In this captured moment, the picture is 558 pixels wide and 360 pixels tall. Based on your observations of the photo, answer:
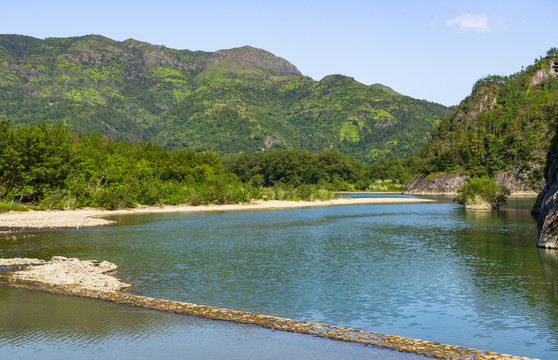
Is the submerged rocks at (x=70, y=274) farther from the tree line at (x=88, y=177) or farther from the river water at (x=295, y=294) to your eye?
the tree line at (x=88, y=177)

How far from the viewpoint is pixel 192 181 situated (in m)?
101

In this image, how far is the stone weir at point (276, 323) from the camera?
1430 centimetres

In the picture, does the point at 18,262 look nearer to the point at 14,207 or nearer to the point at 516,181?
the point at 14,207

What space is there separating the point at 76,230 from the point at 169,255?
20492 mm

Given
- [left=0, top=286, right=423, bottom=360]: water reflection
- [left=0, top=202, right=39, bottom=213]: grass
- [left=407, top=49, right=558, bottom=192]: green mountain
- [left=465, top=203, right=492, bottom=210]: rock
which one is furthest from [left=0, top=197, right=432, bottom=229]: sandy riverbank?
[left=407, top=49, right=558, bottom=192]: green mountain

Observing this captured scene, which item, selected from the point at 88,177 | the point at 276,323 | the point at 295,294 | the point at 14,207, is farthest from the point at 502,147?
the point at 276,323

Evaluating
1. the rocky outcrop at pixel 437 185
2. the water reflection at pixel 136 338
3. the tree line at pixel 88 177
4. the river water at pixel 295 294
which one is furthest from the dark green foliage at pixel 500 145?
the water reflection at pixel 136 338

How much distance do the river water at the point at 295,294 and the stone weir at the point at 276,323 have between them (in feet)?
1.89

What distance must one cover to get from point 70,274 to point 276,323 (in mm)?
13456

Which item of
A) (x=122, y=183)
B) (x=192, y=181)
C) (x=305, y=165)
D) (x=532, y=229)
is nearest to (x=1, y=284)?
(x=532, y=229)

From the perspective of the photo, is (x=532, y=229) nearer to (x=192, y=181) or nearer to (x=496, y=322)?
(x=496, y=322)

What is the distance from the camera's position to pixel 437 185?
167625 millimetres

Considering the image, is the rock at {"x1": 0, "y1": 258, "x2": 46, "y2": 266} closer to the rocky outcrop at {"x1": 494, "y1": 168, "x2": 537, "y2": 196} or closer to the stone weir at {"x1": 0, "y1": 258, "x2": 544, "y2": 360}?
the stone weir at {"x1": 0, "y1": 258, "x2": 544, "y2": 360}

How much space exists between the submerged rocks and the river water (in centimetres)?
140
